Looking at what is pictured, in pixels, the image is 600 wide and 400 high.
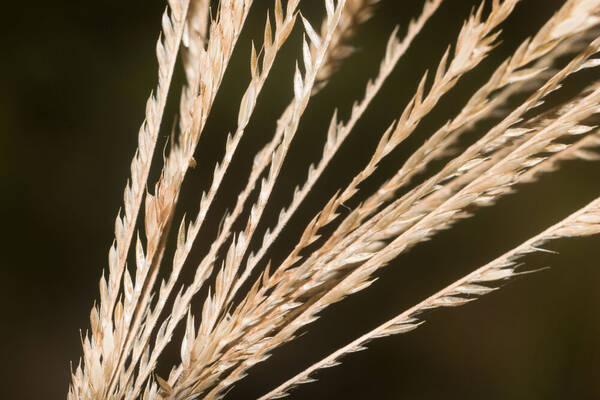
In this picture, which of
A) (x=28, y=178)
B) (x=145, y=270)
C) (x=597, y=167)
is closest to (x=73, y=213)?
(x=28, y=178)

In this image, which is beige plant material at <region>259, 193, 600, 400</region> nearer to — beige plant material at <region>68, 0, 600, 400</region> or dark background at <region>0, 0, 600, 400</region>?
beige plant material at <region>68, 0, 600, 400</region>

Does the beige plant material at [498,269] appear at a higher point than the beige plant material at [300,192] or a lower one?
lower

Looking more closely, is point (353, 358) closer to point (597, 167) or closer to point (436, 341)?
point (436, 341)

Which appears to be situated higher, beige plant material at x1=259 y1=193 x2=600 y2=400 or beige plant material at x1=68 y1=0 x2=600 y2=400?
beige plant material at x1=68 y1=0 x2=600 y2=400

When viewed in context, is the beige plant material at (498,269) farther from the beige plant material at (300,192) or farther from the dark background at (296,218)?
the dark background at (296,218)

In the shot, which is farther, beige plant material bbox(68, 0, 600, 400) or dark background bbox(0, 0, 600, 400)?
dark background bbox(0, 0, 600, 400)

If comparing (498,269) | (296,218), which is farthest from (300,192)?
(296,218)

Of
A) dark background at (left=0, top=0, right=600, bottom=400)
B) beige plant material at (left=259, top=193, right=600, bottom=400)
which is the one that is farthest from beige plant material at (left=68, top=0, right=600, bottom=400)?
dark background at (left=0, top=0, right=600, bottom=400)

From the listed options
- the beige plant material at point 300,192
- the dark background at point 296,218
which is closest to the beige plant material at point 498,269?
the beige plant material at point 300,192

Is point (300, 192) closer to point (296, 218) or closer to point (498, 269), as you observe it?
point (498, 269)
